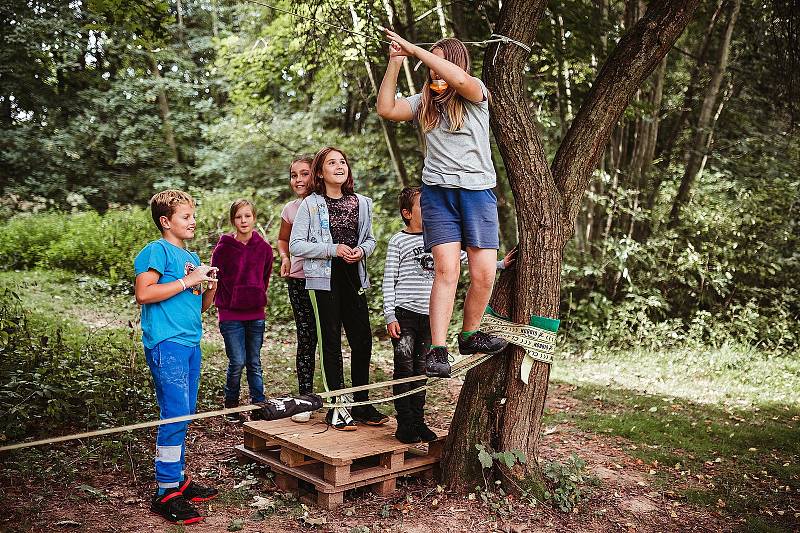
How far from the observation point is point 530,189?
3.80 m

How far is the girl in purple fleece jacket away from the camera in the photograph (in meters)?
4.74

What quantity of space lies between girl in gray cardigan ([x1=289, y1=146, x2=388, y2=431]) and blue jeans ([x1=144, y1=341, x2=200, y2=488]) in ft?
2.75

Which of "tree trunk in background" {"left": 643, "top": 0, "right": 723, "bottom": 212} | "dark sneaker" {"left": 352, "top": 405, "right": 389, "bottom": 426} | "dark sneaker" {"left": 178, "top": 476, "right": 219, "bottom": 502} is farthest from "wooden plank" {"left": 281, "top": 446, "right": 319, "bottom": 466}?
"tree trunk in background" {"left": 643, "top": 0, "right": 723, "bottom": 212}

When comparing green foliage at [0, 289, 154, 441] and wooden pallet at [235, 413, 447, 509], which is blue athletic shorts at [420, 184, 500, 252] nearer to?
wooden pallet at [235, 413, 447, 509]

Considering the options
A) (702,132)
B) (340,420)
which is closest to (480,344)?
(340,420)

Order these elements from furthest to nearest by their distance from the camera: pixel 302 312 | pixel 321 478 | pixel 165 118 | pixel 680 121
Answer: pixel 165 118
pixel 680 121
pixel 302 312
pixel 321 478

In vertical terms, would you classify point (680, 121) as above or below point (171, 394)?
above

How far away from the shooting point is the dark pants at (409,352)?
402cm

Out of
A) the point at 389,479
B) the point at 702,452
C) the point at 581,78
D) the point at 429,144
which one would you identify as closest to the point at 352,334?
the point at 389,479

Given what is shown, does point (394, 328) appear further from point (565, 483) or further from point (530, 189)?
point (565, 483)

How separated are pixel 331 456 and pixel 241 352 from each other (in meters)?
1.51

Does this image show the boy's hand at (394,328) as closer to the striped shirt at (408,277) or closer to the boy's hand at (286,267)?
the striped shirt at (408,277)

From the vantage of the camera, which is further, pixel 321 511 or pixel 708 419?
pixel 708 419

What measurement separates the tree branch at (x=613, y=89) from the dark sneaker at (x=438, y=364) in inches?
42.7
